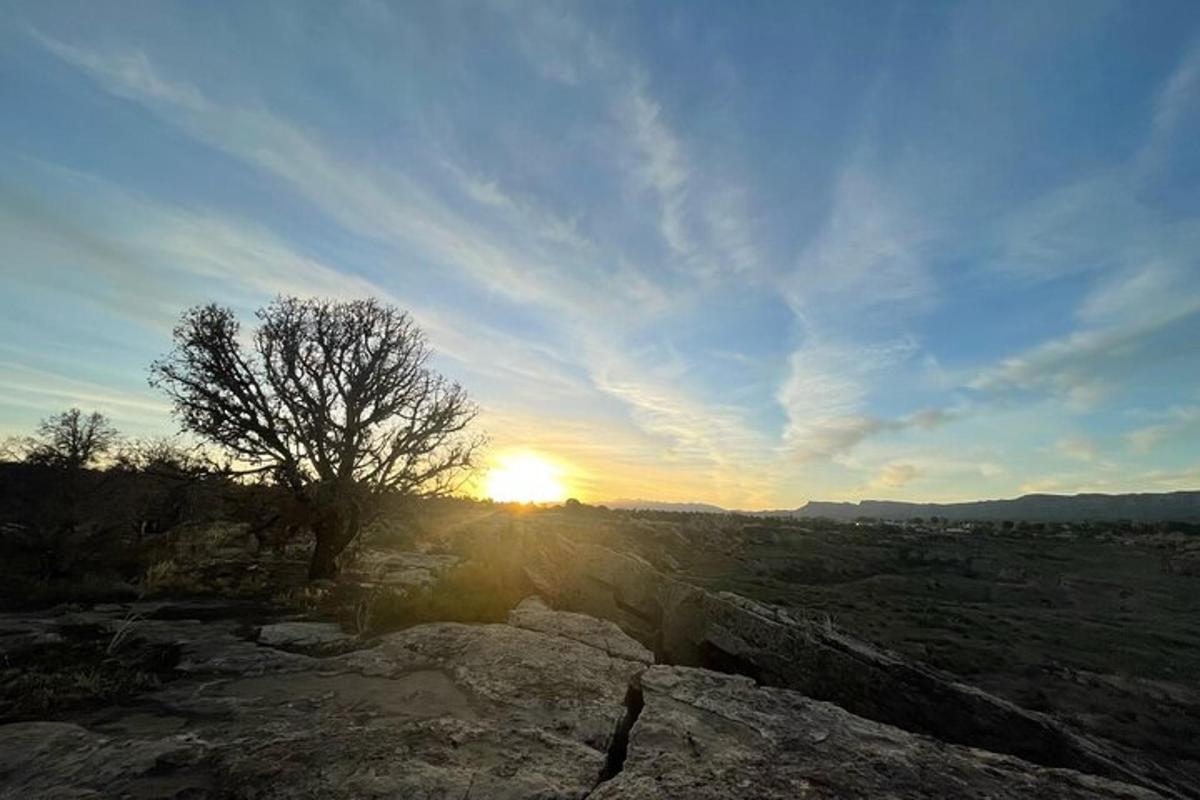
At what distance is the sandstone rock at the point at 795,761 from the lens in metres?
5.80

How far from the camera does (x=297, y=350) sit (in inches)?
776

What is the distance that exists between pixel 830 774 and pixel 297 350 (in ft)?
64.6

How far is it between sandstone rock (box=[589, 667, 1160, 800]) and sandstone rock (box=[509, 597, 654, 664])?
227 cm

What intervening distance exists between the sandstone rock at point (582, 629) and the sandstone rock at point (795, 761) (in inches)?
89.2

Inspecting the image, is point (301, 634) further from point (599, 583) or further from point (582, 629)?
point (599, 583)

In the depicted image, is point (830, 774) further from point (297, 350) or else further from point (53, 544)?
point (53, 544)

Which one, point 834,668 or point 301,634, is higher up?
point 301,634

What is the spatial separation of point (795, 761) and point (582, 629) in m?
5.77

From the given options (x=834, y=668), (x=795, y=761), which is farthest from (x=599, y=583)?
(x=795, y=761)

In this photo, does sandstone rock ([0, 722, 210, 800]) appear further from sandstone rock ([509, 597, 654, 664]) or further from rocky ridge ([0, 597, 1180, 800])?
sandstone rock ([509, 597, 654, 664])

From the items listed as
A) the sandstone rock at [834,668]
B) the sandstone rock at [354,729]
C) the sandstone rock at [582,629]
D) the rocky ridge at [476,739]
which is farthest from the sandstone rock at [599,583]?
the rocky ridge at [476,739]

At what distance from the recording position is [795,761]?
6434 millimetres

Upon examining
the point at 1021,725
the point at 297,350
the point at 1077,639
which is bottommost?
the point at 1077,639

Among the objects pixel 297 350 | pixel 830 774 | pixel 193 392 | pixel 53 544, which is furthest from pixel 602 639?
pixel 53 544
